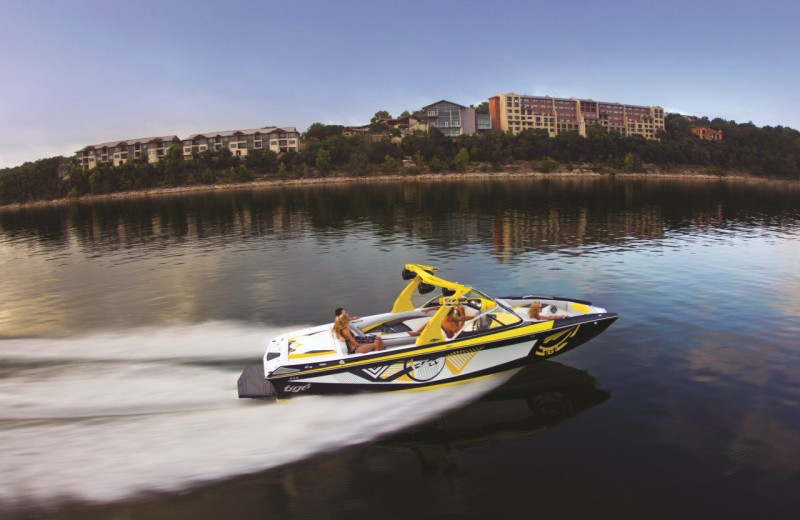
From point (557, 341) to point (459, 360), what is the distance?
3.32 meters

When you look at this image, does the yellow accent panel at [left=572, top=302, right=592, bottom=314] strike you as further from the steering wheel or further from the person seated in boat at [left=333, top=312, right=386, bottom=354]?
the person seated in boat at [left=333, top=312, right=386, bottom=354]

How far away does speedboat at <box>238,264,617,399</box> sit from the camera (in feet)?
46.8

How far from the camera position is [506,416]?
13961mm

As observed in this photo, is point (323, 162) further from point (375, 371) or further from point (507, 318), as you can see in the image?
point (375, 371)

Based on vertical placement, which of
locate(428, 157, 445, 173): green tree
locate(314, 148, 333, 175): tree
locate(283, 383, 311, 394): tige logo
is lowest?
locate(283, 383, 311, 394): tige logo

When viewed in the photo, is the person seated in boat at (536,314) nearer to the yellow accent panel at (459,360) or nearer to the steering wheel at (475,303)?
the steering wheel at (475,303)

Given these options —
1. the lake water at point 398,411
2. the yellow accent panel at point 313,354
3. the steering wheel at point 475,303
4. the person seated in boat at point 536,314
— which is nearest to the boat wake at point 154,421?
the lake water at point 398,411

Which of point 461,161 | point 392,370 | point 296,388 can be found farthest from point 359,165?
point 296,388

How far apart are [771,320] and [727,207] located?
195 feet

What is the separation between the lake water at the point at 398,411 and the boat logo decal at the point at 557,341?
933mm

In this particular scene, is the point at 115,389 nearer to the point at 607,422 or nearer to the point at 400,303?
the point at 400,303

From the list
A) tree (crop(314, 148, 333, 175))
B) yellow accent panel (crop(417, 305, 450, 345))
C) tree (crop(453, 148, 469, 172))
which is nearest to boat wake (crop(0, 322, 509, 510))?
yellow accent panel (crop(417, 305, 450, 345))

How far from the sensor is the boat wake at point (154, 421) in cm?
1169

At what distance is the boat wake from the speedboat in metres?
0.52
